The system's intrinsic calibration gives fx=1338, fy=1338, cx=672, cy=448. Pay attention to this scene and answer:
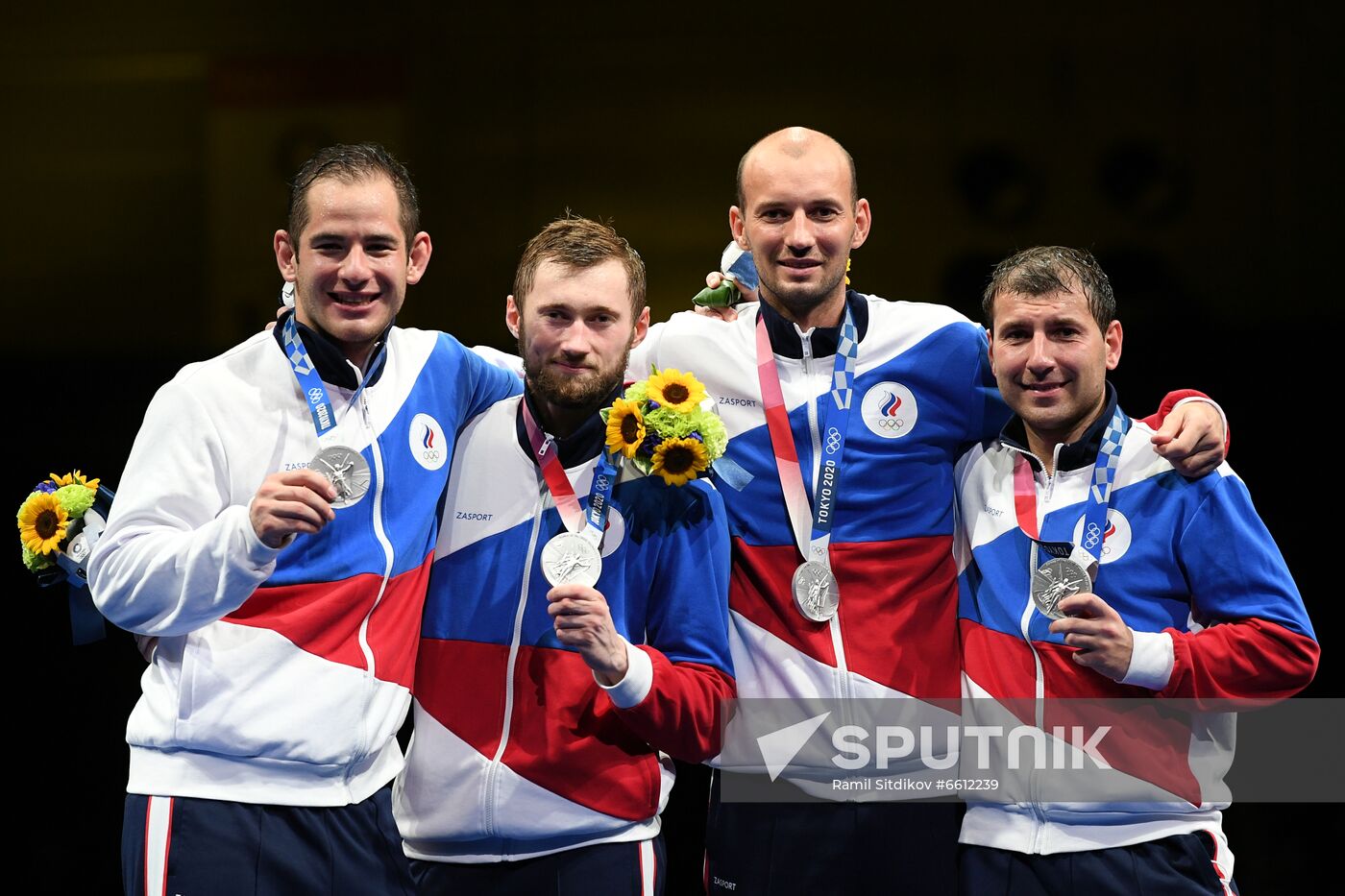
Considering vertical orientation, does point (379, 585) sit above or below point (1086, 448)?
below

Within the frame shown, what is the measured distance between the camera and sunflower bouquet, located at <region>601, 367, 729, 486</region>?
2711 millimetres

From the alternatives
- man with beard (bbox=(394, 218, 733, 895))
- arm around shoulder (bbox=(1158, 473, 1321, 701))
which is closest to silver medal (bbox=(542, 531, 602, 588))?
man with beard (bbox=(394, 218, 733, 895))

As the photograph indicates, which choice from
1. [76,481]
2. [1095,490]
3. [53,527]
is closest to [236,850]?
[53,527]

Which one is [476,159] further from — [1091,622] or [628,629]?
[1091,622]

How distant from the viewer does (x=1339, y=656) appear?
5.32 metres

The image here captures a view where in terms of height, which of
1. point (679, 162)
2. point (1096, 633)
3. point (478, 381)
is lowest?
point (1096, 633)

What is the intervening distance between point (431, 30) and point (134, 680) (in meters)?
2.90

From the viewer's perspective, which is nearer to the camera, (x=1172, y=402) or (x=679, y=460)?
(x=679, y=460)

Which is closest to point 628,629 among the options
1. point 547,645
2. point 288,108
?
point 547,645

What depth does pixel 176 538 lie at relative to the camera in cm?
244

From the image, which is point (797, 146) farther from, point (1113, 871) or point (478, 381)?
point (1113, 871)

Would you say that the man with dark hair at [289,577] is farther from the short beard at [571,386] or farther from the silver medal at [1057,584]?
the silver medal at [1057,584]

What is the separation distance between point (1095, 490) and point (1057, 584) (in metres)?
0.27

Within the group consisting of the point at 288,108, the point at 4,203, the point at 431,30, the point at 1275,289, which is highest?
the point at 431,30
